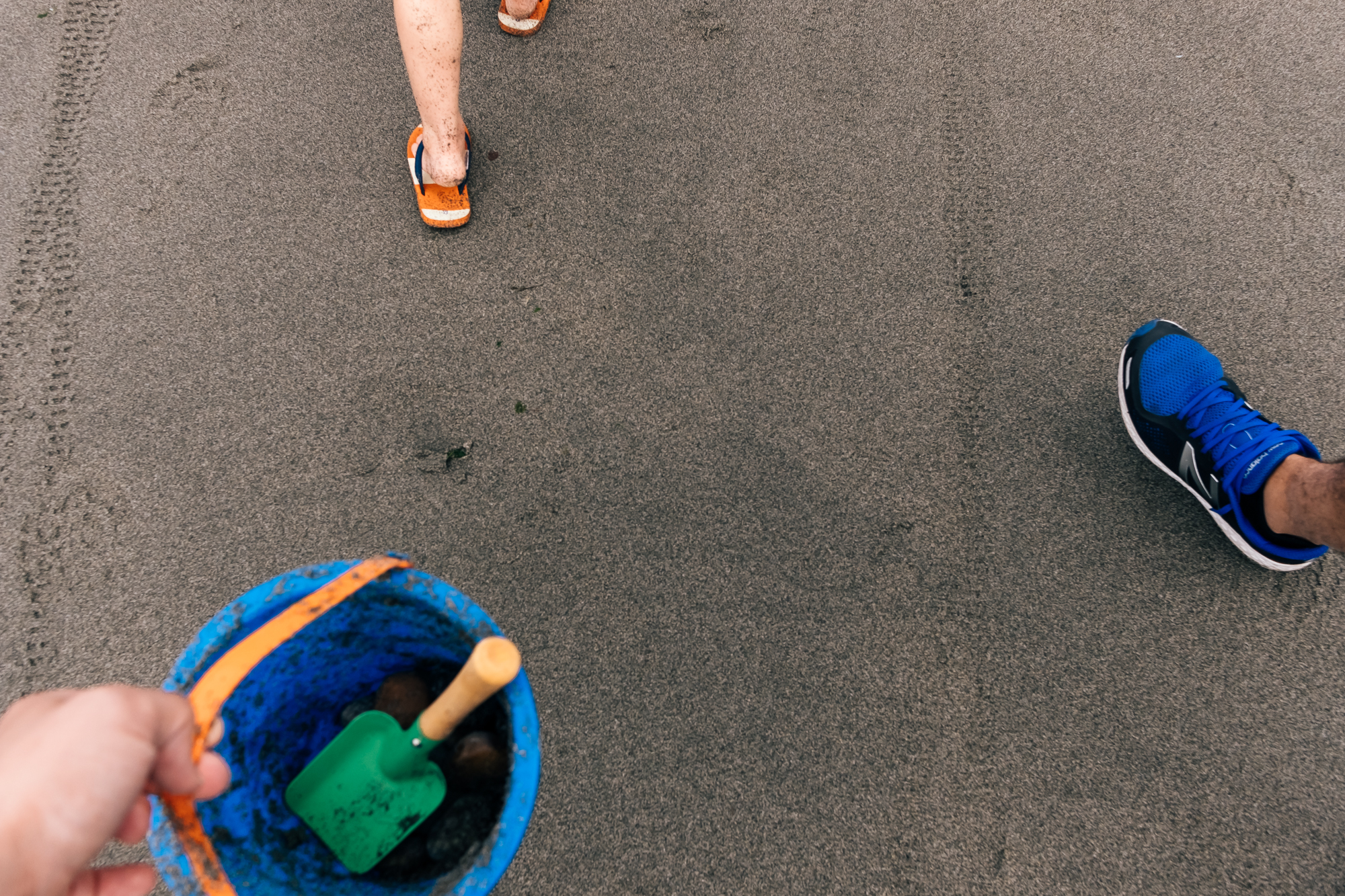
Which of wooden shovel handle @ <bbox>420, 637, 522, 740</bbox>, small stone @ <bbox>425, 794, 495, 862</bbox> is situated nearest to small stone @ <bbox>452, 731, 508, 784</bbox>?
small stone @ <bbox>425, 794, 495, 862</bbox>

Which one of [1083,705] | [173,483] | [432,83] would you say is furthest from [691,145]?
[1083,705]

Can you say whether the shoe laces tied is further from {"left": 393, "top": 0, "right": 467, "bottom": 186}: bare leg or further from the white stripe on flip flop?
the white stripe on flip flop

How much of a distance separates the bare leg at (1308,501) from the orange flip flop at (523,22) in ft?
5.98

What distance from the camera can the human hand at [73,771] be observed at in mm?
477

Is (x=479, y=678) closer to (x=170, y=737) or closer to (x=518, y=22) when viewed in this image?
(x=170, y=737)

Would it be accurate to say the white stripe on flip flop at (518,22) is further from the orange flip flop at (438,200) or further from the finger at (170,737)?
the finger at (170,737)

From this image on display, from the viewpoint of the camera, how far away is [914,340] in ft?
4.46

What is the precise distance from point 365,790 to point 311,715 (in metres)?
0.16

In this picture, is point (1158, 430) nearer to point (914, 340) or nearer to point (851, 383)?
point (914, 340)

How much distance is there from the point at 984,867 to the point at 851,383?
875 mm

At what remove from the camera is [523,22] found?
5.10ft

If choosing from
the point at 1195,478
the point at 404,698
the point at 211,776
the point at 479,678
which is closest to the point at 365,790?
the point at 404,698

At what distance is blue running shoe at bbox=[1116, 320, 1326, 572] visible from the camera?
3.93ft

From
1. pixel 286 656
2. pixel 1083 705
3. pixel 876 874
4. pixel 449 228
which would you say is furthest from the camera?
pixel 449 228
